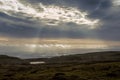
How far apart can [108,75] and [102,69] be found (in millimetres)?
27775

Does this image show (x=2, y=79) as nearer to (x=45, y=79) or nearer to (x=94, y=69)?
(x=45, y=79)

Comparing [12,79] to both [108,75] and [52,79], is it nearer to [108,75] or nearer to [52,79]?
[52,79]

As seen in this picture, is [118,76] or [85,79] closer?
[85,79]

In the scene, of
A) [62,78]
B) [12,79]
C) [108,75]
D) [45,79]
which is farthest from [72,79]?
[12,79]

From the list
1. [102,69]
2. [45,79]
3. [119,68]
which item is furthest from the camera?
[102,69]

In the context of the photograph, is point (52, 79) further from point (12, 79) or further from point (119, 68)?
point (119, 68)

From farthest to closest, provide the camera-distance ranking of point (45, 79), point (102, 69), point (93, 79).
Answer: point (102, 69), point (45, 79), point (93, 79)

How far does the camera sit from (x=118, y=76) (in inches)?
6004

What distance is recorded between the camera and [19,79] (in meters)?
156

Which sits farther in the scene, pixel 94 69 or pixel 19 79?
pixel 94 69

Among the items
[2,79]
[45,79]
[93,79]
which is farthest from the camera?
[2,79]

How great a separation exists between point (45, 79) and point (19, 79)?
18948mm

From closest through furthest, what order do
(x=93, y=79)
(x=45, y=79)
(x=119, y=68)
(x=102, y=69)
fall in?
1. (x=93, y=79)
2. (x=45, y=79)
3. (x=119, y=68)
4. (x=102, y=69)

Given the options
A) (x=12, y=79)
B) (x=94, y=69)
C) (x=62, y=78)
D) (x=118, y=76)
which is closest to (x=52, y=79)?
(x=62, y=78)
